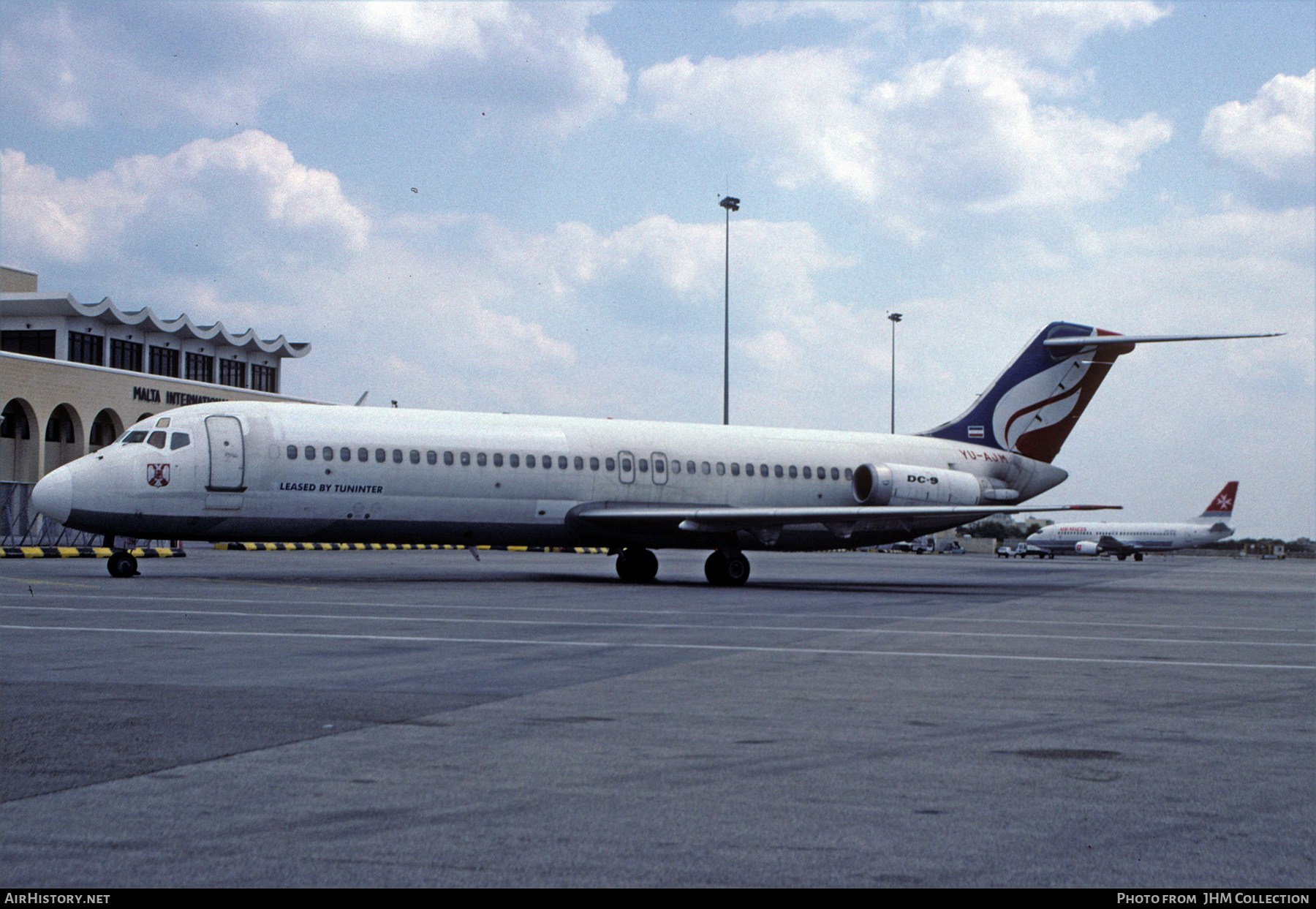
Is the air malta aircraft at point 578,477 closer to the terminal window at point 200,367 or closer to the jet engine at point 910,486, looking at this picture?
the jet engine at point 910,486

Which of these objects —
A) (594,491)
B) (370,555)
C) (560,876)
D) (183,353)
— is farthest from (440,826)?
(183,353)

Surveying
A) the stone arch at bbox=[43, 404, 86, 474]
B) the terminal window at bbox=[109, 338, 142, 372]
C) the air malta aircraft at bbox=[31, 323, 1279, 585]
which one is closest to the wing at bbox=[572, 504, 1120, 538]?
the air malta aircraft at bbox=[31, 323, 1279, 585]

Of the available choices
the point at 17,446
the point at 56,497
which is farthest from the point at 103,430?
the point at 56,497

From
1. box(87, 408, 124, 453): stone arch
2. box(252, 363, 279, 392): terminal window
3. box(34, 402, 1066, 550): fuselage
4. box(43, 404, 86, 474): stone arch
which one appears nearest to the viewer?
box(34, 402, 1066, 550): fuselage

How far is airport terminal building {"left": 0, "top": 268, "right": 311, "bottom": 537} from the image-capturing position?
2188 inches

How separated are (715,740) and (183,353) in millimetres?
74421

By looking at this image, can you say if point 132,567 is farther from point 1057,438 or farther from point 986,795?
point 1057,438

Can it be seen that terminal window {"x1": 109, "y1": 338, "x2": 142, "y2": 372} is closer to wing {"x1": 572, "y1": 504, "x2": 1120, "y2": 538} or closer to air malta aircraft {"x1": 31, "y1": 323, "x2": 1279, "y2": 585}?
air malta aircraft {"x1": 31, "y1": 323, "x2": 1279, "y2": 585}

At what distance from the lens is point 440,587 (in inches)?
883

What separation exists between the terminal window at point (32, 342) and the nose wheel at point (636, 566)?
5023 centimetres

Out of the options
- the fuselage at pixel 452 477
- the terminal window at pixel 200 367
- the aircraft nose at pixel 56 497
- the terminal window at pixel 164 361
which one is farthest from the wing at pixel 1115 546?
the aircraft nose at pixel 56 497

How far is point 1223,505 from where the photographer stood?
306ft

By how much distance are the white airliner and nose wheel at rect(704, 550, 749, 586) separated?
70.5m

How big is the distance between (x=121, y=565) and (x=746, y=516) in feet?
40.3
